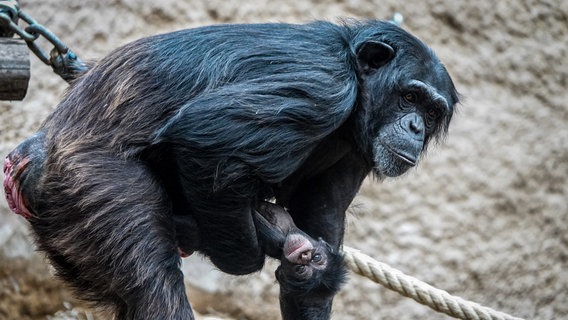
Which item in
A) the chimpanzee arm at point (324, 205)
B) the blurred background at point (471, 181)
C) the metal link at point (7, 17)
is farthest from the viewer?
the blurred background at point (471, 181)

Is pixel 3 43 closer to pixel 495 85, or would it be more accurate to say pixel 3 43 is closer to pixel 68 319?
pixel 68 319

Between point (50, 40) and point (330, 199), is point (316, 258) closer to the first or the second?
point (330, 199)

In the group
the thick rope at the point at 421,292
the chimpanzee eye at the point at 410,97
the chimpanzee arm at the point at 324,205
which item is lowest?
the thick rope at the point at 421,292

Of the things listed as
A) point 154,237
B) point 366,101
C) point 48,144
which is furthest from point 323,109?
point 48,144

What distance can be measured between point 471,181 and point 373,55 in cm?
352

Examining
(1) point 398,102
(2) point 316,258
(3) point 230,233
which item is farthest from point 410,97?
(3) point 230,233

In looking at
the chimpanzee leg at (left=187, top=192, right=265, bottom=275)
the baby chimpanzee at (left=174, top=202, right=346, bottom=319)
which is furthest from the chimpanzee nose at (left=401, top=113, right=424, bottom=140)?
the chimpanzee leg at (left=187, top=192, right=265, bottom=275)

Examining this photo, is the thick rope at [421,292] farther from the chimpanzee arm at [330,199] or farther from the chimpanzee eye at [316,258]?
the chimpanzee eye at [316,258]

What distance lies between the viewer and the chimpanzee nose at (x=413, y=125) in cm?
452

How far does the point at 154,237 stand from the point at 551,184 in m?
5.05

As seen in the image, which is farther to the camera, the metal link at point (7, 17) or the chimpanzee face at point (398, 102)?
the metal link at point (7, 17)

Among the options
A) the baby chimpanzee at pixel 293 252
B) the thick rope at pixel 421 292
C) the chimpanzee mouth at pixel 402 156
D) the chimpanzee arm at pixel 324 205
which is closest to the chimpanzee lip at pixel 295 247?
the baby chimpanzee at pixel 293 252

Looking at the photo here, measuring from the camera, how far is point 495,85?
8.00m

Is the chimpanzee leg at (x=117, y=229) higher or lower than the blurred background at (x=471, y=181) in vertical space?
higher
